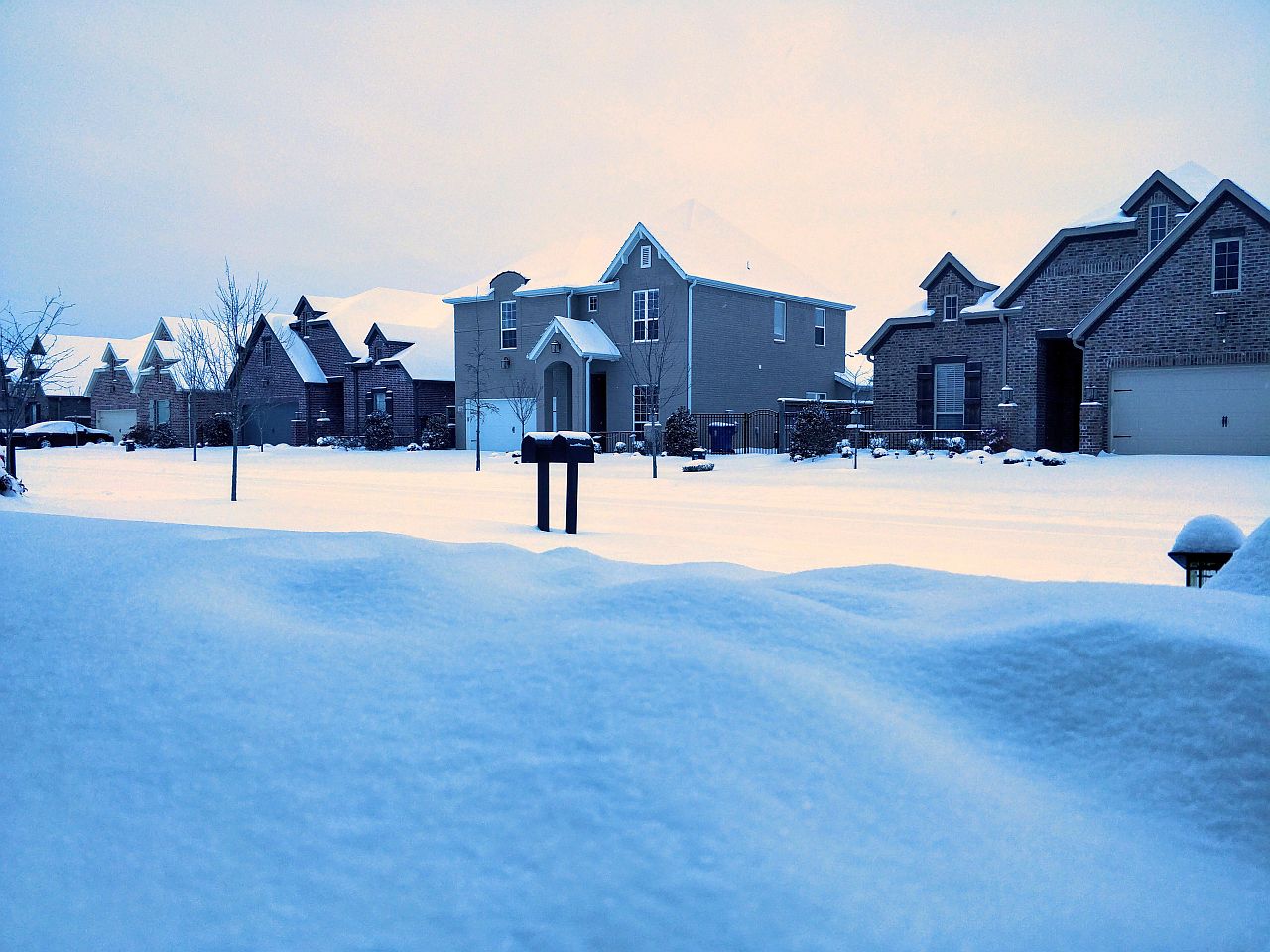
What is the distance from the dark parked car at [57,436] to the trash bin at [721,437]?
3835 centimetres

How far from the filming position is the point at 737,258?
37.7m

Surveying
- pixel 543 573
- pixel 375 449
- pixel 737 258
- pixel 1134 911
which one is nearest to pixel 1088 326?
pixel 737 258

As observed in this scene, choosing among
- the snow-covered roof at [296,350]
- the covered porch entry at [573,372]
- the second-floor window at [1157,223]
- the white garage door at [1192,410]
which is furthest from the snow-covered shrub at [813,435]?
the snow-covered roof at [296,350]

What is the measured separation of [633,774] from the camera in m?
2.29

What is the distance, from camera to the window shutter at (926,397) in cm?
3083

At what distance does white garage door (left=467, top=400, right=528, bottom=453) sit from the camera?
39344mm

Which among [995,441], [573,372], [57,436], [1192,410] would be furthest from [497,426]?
[57,436]

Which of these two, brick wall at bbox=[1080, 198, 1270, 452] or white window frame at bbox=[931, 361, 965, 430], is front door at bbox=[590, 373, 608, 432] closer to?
white window frame at bbox=[931, 361, 965, 430]

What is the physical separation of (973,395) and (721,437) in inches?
326

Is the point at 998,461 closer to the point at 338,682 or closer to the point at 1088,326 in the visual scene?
the point at 1088,326

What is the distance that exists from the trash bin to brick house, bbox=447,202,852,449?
209 cm

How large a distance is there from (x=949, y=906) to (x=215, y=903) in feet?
5.01

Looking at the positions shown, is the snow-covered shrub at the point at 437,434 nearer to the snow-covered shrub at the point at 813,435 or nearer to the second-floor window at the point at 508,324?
the second-floor window at the point at 508,324

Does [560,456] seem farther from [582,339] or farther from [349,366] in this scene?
[349,366]
